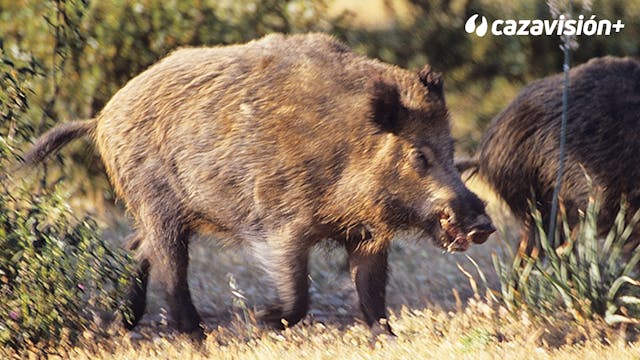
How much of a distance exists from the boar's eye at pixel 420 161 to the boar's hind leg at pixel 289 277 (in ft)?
2.34

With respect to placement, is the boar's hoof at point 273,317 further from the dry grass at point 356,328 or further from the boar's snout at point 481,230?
the boar's snout at point 481,230

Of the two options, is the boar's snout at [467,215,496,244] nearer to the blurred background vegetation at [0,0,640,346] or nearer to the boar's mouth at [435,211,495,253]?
the boar's mouth at [435,211,495,253]

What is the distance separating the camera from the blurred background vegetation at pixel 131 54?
603cm

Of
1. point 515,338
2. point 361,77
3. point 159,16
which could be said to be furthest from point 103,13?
point 515,338

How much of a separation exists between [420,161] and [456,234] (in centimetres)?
41

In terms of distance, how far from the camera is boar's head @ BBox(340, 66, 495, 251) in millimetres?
5969

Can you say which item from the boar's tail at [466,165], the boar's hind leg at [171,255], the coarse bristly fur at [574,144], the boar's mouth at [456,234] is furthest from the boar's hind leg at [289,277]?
the coarse bristly fur at [574,144]

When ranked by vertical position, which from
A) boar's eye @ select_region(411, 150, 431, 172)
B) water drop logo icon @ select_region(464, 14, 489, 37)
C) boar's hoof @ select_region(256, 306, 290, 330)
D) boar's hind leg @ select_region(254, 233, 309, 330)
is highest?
boar's eye @ select_region(411, 150, 431, 172)

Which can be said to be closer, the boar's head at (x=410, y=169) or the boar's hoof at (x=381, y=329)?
the boar's head at (x=410, y=169)

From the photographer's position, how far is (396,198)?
606cm

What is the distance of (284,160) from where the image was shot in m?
6.20

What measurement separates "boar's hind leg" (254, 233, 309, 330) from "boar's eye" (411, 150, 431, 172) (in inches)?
28.1

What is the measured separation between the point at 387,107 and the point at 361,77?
13.7 inches

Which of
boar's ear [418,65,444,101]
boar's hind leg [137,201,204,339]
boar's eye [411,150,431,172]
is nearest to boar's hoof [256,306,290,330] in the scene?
boar's hind leg [137,201,204,339]
